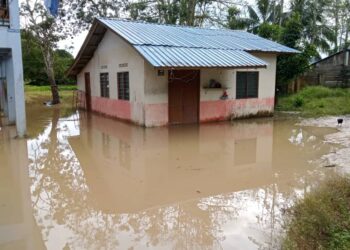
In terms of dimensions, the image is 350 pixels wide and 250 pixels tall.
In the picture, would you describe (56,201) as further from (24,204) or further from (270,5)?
(270,5)

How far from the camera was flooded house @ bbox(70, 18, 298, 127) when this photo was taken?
39.4ft

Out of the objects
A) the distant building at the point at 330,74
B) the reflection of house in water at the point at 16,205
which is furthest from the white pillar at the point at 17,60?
the distant building at the point at 330,74

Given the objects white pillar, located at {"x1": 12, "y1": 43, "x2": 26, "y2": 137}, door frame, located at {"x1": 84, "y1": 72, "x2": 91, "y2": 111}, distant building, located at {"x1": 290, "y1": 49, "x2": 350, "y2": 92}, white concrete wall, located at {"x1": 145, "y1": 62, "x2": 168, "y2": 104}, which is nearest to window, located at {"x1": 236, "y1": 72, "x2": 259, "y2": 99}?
white concrete wall, located at {"x1": 145, "y1": 62, "x2": 168, "y2": 104}

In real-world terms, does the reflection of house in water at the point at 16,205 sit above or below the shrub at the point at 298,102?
below

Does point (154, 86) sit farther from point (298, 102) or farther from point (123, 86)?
point (298, 102)

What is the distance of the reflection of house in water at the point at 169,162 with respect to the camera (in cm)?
592

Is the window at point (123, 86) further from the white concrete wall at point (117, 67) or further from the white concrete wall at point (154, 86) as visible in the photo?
the white concrete wall at point (154, 86)

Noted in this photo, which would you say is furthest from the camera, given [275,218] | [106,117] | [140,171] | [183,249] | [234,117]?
[106,117]

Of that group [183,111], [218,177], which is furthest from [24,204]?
[183,111]

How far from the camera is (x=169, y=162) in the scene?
309 inches

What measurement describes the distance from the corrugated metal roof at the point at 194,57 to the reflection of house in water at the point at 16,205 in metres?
4.85

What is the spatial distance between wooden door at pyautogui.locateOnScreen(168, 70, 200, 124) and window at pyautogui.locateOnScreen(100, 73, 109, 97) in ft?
13.2

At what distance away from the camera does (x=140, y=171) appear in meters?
7.21

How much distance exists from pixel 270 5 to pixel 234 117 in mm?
17860
